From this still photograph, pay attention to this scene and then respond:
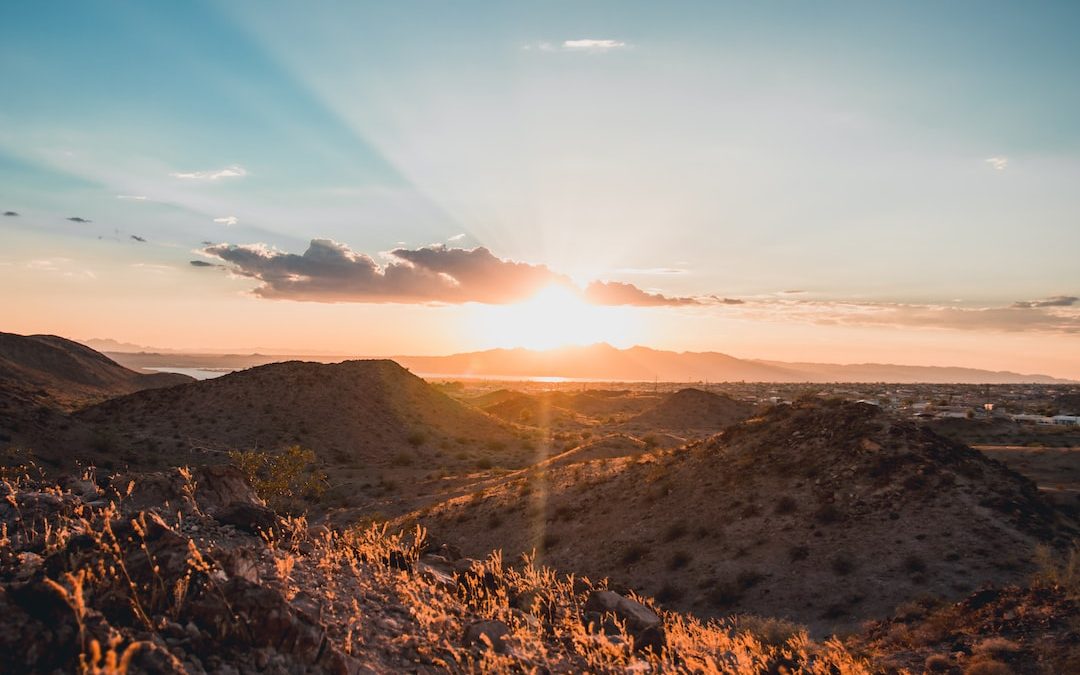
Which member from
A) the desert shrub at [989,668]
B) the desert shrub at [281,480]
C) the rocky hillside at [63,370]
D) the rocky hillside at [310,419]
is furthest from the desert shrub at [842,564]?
the rocky hillside at [63,370]

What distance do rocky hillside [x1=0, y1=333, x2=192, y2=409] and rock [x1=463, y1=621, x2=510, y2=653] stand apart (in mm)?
92076

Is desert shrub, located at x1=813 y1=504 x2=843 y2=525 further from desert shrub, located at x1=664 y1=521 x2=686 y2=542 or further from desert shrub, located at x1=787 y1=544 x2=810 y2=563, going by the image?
desert shrub, located at x1=664 y1=521 x2=686 y2=542

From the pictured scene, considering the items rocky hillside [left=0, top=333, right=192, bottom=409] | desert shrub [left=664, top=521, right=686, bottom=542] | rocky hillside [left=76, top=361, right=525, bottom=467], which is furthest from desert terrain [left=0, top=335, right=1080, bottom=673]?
rocky hillside [left=0, top=333, right=192, bottom=409]

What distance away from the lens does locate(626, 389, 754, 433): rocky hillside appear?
240ft

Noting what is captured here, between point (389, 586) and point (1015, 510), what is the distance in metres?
21.6

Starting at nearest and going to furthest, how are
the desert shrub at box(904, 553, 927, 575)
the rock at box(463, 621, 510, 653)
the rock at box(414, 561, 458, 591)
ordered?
the rock at box(463, 621, 510, 653), the rock at box(414, 561, 458, 591), the desert shrub at box(904, 553, 927, 575)

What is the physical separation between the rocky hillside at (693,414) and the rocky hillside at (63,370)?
Answer: 6967 centimetres

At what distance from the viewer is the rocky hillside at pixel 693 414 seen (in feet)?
240

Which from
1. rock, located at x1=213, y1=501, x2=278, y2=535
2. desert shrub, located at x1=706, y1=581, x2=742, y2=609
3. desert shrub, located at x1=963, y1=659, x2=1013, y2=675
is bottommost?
desert shrub, located at x1=706, y1=581, x2=742, y2=609

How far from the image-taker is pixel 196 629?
207 inches

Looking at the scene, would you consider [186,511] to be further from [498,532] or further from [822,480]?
[822,480]

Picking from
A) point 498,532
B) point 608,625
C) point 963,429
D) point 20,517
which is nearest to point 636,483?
point 498,532

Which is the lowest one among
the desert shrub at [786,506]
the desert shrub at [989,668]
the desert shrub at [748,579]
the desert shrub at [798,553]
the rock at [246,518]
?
the desert shrub at [748,579]

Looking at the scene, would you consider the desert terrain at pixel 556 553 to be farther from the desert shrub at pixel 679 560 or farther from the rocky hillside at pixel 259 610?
the desert shrub at pixel 679 560
